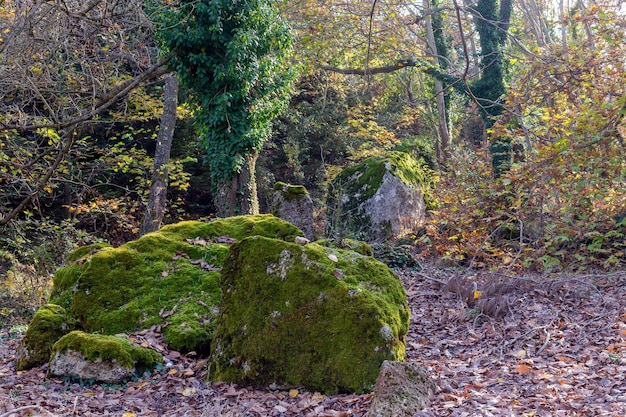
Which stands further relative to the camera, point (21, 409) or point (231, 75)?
point (231, 75)

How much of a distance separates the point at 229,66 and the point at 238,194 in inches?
106

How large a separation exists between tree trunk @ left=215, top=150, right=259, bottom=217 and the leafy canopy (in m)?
0.18

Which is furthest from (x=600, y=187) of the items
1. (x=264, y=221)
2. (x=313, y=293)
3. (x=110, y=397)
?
(x=110, y=397)

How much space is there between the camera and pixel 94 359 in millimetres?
5070

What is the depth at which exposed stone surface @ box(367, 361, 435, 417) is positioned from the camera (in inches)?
158

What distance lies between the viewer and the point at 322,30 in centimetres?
1493

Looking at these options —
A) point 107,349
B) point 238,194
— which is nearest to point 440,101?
point 238,194

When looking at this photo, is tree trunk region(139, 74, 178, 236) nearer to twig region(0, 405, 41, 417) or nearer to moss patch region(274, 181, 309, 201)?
moss patch region(274, 181, 309, 201)

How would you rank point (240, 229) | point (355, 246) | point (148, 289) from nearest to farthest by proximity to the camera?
1. point (148, 289)
2. point (240, 229)
3. point (355, 246)

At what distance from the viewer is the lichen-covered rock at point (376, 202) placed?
1220 centimetres

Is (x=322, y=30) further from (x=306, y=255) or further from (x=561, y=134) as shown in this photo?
(x=306, y=255)

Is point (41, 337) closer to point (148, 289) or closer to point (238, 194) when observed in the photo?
point (148, 289)

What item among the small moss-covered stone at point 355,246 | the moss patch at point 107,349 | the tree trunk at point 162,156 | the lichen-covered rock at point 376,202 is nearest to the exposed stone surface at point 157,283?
the moss patch at point 107,349

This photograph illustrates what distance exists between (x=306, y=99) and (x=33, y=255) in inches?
465
